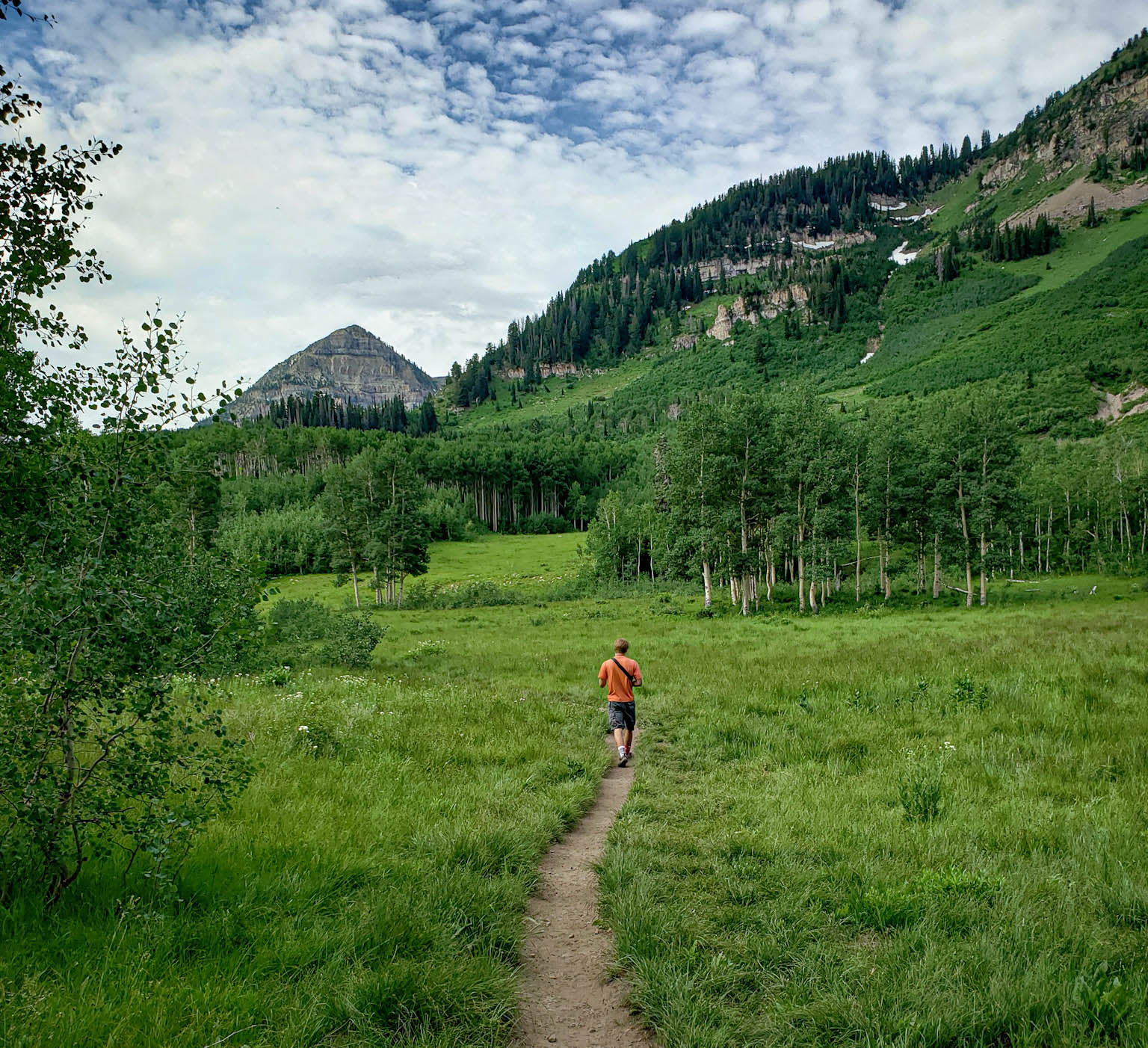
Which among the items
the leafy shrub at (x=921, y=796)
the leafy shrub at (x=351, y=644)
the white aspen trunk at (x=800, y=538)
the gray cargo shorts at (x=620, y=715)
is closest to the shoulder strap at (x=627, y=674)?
the gray cargo shorts at (x=620, y=715)

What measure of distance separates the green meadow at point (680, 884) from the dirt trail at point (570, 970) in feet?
0.63

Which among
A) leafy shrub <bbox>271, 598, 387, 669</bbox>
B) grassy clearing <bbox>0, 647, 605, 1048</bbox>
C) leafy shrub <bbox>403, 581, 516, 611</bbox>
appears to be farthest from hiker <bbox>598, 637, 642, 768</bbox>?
leafy shrub <bbox>403, 581, 516, 611</bbox>

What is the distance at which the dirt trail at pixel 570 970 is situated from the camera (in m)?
4.57

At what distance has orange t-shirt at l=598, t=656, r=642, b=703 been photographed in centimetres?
1195

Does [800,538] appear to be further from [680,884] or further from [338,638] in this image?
[680,884]

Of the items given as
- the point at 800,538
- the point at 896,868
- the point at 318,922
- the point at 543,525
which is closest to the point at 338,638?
the point at 318,922

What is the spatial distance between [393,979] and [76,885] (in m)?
2.86

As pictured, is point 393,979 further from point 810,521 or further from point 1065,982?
point 810,521

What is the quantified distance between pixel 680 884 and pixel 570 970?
1.61 m

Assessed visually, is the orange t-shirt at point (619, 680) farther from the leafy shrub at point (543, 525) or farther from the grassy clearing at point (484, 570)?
the leafy shrub at point (543, 525)

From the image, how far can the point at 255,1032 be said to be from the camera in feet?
13.1

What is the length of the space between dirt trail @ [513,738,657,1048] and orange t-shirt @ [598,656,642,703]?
14.0 ft

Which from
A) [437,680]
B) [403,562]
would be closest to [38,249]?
[437,680]

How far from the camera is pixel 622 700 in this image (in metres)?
11.9
